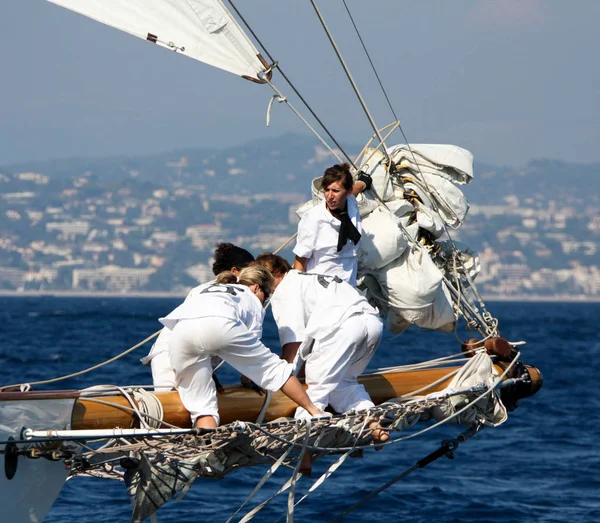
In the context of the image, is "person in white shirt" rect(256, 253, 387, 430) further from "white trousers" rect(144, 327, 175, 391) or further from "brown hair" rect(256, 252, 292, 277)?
"white trousers" rect(144, 327, 175, 391)

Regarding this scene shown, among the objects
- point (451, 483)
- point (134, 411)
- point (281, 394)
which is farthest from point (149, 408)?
point (451, 483)

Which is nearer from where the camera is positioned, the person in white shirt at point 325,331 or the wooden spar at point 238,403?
the wooden spar at point 238,403

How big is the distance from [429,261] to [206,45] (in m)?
2.12

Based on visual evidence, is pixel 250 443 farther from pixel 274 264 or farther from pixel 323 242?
pixel 323 242

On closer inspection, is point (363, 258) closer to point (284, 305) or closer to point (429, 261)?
point (429, 261)

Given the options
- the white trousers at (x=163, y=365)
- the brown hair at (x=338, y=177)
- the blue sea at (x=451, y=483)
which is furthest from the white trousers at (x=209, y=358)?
the blue sea at (x=451, y=483)

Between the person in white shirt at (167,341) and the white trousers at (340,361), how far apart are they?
618 mm

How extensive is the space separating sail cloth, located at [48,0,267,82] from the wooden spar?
1.89m

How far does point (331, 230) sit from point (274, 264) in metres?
0.37

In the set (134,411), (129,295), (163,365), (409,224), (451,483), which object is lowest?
(451,483)

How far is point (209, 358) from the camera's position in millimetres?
5812

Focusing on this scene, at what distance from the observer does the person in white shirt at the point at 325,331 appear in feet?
20.6

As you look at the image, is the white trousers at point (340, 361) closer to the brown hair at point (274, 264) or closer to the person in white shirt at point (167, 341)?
the brown hair at point (274, 264)

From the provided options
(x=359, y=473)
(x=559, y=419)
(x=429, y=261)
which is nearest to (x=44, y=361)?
(x=559, y=419)
